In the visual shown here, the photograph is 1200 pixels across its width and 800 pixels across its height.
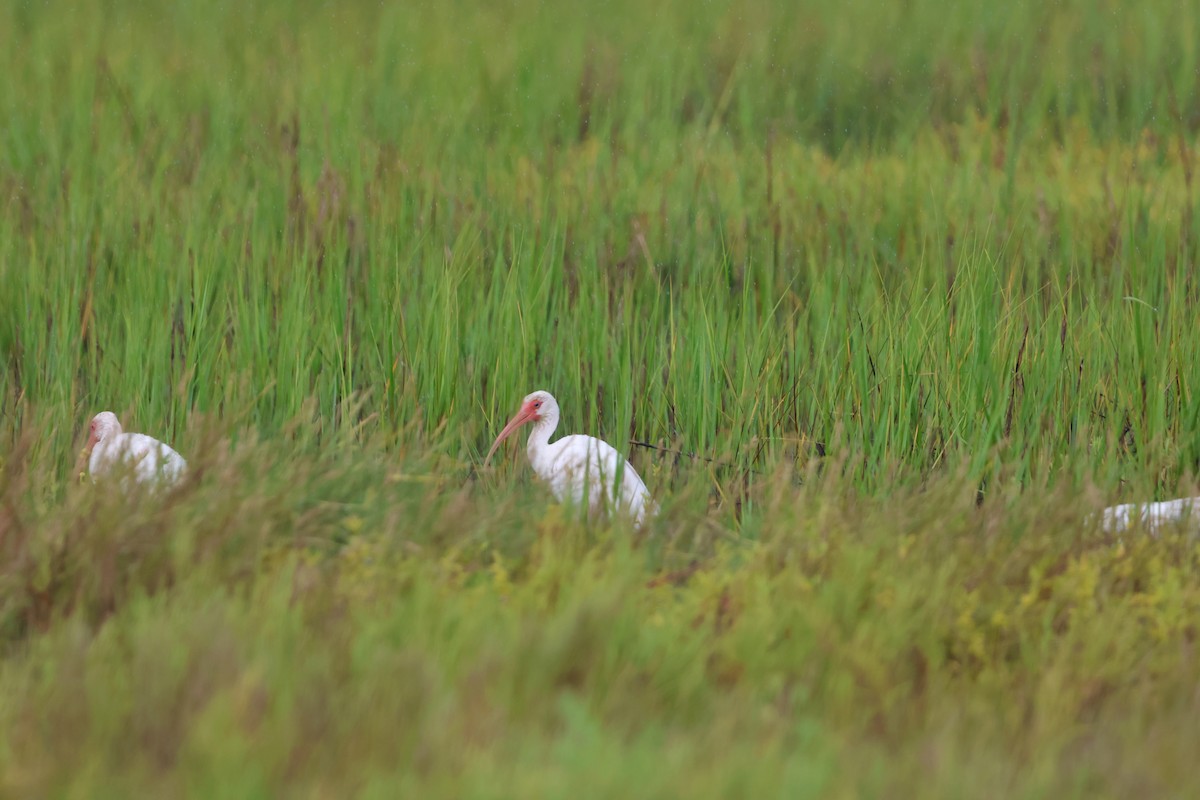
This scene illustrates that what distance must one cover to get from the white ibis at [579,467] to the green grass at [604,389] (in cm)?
9

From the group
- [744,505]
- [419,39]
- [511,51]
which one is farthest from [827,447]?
[419,39]

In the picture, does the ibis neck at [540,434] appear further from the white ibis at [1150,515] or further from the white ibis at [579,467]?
the white ibis at [1150,515]

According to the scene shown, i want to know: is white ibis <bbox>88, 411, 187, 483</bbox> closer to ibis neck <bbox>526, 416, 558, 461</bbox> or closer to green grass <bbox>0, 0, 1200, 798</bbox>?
green grass <bbox>0, 0, 1200, 798</bbox>

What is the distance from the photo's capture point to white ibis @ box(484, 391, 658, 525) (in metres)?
3.36

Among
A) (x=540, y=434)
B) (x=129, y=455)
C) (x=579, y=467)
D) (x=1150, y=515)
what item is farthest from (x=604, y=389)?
(x=1150, y=515)

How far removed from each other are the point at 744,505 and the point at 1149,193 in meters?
3.17

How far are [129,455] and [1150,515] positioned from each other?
7.58 feet

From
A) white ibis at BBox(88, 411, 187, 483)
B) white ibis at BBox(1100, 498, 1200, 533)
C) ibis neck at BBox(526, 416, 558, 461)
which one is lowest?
ibis neck at BBox(526, 416, 558, 461)

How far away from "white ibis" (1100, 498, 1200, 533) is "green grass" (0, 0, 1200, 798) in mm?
62

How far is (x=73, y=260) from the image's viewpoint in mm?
4922

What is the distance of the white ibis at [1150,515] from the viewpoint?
3355mm

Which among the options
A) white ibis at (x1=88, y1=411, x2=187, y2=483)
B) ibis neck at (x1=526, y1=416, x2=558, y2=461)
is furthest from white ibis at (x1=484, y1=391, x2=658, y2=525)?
white ibis at (x1=88, y1=411, x2=187, y2=483)

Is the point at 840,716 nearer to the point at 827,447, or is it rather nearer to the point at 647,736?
the point at 647,736

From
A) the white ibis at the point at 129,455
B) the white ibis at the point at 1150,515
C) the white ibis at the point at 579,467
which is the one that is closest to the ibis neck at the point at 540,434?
the white ibis at the point at 579,467
